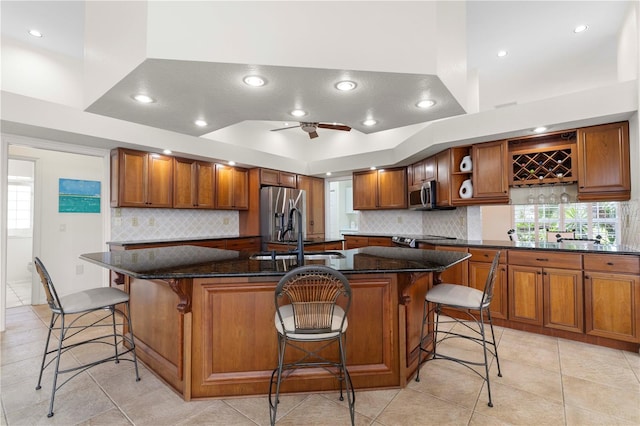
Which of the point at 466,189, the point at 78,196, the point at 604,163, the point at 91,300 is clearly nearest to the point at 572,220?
the point at 604,163

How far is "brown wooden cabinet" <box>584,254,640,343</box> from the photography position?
8.90 feet

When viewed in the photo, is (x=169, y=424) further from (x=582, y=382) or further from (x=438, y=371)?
(x=582, y=382)

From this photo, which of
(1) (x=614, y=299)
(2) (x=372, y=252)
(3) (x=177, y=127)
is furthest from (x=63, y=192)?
(1) (x=614, y=299)

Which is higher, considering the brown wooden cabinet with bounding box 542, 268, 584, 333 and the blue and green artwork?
the blue and green artwork

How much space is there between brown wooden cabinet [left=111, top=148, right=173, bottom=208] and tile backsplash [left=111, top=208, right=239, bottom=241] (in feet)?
1.04

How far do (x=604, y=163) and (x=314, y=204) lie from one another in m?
4.65

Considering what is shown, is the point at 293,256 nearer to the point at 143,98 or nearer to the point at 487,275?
the point at 143,98

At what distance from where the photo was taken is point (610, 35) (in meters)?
3.43

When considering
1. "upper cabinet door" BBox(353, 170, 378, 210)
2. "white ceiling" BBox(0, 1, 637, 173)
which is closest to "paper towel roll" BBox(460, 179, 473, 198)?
"white ceiling" BBox(0, 1, 637, 173)

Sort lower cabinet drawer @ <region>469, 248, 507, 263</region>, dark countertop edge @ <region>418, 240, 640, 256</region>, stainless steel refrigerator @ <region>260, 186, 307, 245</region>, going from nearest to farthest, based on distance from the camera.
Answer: dark countertop edge @ <region>418, 240, 640, 256</region>, lower cabinet drawer @ <region>469, 248, 507, 263</region>, stainless steel refrigerator @ <region>260, 186, 307, 245</region>

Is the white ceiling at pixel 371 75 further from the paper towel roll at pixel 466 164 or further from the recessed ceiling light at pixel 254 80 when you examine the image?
the paper towel roll at pixel 466 164

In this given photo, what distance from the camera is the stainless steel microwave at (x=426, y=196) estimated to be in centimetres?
429

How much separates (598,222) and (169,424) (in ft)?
21.1

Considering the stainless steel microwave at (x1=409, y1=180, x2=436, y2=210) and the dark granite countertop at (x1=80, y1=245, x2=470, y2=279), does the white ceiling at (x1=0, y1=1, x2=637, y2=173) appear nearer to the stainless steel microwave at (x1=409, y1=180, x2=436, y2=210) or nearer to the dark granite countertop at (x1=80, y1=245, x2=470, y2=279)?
the dark granite countertop at (x1=80, y1=245, x2=470, y2=279)
